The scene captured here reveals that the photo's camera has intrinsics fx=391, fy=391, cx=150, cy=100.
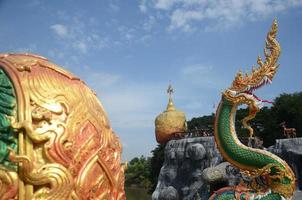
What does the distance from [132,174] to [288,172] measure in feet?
104

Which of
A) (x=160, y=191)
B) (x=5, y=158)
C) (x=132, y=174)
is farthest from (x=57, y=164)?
(x=132, y=174)

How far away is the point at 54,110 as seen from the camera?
2.02m

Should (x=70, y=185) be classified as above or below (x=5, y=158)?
below

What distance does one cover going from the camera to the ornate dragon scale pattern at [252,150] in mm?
7504

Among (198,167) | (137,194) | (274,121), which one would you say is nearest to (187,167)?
(198,167)

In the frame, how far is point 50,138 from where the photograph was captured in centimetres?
194

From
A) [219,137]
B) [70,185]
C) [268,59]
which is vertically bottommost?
[70,185]

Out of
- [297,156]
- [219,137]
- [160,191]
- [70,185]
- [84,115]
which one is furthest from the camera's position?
[160,191]

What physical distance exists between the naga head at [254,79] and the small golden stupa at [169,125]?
14.4m

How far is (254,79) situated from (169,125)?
15.2 metres

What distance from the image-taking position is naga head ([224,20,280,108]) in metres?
7.99

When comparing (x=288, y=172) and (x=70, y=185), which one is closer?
(x=70, y=185)

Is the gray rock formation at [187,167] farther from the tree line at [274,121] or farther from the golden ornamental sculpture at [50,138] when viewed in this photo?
the golden ornamental sculpture at [50,138]

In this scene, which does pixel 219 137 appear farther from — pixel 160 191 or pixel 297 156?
pixel 160 191
